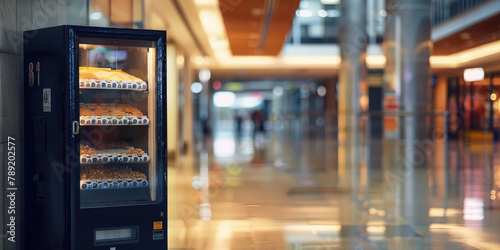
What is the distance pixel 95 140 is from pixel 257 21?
7.31 meters

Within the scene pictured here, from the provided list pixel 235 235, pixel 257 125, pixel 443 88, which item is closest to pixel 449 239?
pixel 235 235

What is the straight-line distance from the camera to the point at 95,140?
4.53 meters

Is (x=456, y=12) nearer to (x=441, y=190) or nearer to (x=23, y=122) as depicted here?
(x=441, y=190)

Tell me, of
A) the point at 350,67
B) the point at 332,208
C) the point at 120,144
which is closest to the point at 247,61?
the point at 350,67

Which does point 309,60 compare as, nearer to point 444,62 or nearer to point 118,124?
point 444,62

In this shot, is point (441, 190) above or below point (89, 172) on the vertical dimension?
below

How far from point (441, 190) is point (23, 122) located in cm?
680

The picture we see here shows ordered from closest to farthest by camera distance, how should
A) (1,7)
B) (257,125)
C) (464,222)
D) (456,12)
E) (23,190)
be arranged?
1. (1,7)
2. (23,190)
3. (464,222)
4. (456,12)
5. (257,125)

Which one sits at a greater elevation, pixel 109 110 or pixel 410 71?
pixel 410 71

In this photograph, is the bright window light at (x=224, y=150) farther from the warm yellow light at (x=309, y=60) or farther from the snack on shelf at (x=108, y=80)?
the snack on shelf at (x=108, y=80)

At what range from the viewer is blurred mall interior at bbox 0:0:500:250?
5.49m

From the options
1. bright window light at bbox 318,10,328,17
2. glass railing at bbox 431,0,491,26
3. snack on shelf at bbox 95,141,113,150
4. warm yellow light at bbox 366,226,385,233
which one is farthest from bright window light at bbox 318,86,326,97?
snack on shelf at bbox 95,141,113,150

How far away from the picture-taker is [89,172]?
4.45 m

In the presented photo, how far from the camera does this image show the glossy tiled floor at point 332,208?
17.9ft
